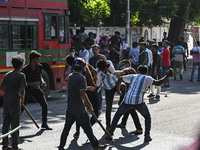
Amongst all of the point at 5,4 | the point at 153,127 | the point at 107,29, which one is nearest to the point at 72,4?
the point at 107,29

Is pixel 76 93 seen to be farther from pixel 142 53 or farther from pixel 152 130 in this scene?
pixel 142 53

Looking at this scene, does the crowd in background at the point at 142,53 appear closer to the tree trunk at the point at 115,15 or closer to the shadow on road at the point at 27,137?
the tree trunk at the point at 115,15

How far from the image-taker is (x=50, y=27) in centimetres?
1438

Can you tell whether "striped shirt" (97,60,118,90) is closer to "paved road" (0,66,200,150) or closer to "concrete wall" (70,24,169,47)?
"paved road" (0,66,200,150)

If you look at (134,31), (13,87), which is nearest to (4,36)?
(13,87)

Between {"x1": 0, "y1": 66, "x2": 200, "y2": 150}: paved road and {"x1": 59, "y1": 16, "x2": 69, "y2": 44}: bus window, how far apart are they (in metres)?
1.95

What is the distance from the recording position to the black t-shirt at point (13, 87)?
732 centimetres

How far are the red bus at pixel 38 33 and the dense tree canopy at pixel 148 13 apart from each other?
885cm

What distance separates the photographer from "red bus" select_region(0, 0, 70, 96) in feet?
42.3

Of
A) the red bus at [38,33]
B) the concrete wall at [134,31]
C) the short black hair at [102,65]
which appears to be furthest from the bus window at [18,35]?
the concrete wall at [134,31]

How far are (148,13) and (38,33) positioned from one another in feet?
45.4

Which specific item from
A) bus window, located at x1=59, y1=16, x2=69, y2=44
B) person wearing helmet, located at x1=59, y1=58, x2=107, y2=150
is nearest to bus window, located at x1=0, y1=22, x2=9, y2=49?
bus window, located at x1=59, y1=16, x2=69, y2=44

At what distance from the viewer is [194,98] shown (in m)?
14.1

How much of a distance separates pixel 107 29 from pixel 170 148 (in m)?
18.4
